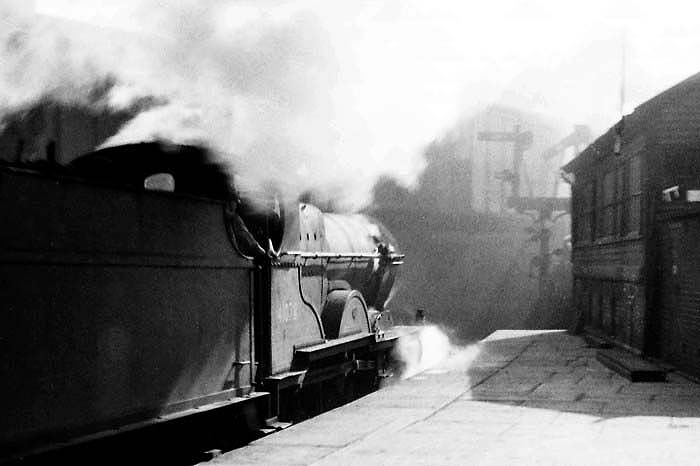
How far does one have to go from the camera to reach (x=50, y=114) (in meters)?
14.1

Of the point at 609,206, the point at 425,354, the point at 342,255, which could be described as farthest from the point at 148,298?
the point at 609,206

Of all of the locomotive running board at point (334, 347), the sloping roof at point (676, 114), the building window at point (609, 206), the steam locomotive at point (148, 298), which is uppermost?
the sloping roof at point (676, 114)

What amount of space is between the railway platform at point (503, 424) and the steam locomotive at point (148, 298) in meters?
0.69

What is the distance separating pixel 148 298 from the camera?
636cm

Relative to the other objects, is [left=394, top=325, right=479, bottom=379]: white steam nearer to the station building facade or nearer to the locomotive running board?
the locomotive running board

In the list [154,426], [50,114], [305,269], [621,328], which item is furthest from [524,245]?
[154,426]

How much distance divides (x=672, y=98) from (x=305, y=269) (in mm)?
7493

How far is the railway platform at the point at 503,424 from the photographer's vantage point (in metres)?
6.90

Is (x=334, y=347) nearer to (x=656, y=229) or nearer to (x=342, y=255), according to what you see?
(x=342, y=255)

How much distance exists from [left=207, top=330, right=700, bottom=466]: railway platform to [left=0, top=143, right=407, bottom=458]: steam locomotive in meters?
0.69

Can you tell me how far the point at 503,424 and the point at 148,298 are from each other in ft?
12.3

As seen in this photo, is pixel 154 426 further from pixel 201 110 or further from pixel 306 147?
pixel 306 147

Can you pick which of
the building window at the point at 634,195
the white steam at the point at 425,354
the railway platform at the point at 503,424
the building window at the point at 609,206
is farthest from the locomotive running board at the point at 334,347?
the building window at the point at 609,206

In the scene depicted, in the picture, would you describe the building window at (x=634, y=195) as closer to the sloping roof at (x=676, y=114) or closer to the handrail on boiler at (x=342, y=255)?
the sloping roof at (x=676, y=114)
